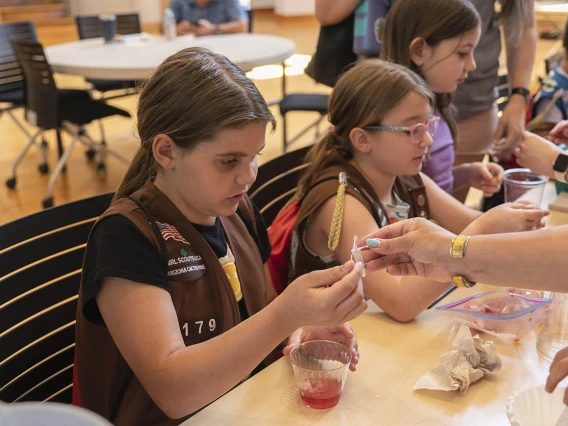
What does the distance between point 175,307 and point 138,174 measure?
0.32 meters

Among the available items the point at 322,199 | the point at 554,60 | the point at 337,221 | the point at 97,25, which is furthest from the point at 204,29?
the point at 337,221

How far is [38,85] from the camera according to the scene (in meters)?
4.27

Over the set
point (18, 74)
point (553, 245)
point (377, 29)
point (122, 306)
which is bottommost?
point (18, 74)

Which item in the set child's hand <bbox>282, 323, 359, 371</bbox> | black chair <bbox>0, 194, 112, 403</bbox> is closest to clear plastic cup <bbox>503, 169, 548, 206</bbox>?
child's hand <bbox>282, 323, 359, 371</bbox>

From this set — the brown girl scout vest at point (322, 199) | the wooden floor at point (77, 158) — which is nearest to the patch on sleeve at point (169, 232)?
the brown girl scout vest at point (322, 199)

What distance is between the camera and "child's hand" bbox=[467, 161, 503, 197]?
7.59ft

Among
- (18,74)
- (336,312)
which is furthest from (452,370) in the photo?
(18,74)

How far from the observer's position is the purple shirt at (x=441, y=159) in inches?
91.0

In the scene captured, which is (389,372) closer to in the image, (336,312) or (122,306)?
(336,312)

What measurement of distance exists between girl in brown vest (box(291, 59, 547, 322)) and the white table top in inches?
14.6

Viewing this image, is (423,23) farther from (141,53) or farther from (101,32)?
(101,32)

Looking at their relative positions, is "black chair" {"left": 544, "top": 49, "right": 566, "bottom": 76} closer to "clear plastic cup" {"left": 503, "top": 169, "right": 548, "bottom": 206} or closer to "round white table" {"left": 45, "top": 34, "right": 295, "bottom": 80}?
"clear plastic cup" {"left": 503, "top": 169, "right": 548, "bottom": 206}

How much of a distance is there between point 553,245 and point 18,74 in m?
4.57

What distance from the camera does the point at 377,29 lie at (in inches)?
96.9
